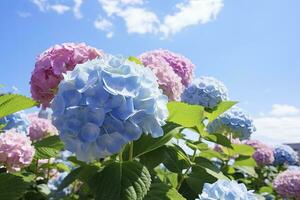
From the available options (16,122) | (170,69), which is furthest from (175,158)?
(16,122)

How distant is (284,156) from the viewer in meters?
7.15

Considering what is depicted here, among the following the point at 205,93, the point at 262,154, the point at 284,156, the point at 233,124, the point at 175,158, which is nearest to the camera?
the point at 175,158

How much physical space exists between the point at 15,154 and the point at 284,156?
5.22 meters

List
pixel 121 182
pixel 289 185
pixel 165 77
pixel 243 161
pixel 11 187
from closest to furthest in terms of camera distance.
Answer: pixel 121 182
pixel 11 187
pixel 165 77
pixel 243 161
pixel 289 185

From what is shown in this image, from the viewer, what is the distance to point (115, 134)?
1.45 m

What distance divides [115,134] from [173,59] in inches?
56.2

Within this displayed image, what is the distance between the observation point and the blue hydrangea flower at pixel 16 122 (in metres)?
3.68

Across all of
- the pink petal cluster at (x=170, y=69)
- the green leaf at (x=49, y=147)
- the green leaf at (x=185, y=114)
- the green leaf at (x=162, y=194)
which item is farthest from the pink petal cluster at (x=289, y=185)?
the green leaf at (x=162, y=194)

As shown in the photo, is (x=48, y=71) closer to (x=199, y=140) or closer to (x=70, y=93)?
(x=70, y=93)

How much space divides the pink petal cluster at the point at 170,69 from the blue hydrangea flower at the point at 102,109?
862 millimetres

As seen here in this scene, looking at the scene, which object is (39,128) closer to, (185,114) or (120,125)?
(185,114)

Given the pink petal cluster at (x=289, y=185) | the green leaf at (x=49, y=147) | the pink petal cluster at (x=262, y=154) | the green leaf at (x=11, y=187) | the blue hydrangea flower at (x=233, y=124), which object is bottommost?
the green leaf at (x=11, y=187)

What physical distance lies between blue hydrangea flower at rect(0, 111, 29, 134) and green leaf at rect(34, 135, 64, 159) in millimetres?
1143

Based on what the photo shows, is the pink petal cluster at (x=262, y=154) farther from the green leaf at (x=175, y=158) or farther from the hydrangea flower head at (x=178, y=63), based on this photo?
the green leaf at (x=175, y=158)
